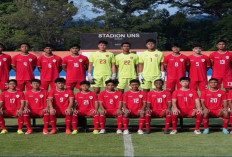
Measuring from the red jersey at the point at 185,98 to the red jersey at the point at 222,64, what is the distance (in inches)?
56.6

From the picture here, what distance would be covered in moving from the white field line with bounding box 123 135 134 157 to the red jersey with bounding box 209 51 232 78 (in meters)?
2.81

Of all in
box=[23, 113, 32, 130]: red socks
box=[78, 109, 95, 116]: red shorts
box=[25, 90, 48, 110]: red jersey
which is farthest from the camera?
box=[25, 90, 48, 110]: red jersey

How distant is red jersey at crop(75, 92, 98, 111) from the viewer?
9031mm

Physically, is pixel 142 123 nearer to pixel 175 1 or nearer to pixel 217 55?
pixel 217 55

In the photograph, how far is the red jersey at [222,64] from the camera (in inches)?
399

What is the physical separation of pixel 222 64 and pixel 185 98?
Result: 1.63 m

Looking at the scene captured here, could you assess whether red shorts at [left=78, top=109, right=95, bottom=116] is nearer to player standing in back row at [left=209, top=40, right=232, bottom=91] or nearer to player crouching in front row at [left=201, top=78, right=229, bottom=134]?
player crouching in front row at [left=201, top=78, right=229, bottom=134]

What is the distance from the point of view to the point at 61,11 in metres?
39.6

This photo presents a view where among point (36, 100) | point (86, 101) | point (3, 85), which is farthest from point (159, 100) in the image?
point (3, 85)

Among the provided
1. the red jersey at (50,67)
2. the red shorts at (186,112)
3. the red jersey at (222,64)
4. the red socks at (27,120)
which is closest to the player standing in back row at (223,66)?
the red jersey at (222,64)

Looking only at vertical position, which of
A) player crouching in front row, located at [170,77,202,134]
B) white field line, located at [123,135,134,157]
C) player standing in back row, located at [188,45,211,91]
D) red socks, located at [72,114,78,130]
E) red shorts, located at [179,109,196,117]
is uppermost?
player standing in back row, located at [188,45,211,91]

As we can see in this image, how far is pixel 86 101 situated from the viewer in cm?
905

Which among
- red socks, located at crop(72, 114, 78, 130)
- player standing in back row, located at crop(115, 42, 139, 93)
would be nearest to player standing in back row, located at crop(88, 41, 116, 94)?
player standing in back row, located at crop(115, 42, 139, 93)

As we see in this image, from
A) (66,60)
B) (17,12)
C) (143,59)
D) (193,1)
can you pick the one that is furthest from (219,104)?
(193,1)
